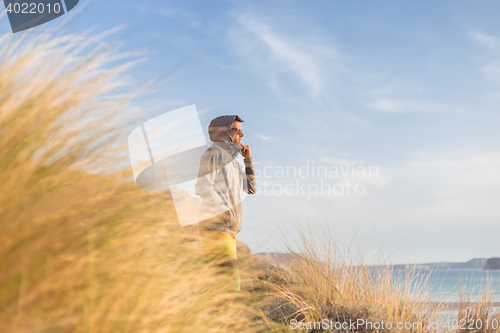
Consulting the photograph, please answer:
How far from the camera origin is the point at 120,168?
5.90 feet

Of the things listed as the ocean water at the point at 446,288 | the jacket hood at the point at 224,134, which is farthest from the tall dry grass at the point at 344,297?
the jacket hood at the point at 224,134

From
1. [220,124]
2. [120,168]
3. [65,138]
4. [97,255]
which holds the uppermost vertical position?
[220,124]

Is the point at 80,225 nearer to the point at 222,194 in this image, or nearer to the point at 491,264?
the point at 222,194

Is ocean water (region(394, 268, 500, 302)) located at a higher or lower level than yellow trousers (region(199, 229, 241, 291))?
lower

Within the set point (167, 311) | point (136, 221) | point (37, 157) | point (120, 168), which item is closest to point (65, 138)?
point (37, 157)

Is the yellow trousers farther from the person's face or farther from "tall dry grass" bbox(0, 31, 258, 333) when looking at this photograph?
the person's face

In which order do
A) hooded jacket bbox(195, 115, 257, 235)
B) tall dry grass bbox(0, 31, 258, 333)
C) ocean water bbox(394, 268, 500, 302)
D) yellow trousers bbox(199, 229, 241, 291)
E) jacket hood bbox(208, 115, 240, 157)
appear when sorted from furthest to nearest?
ocean water bbox(394, 268, 500, 302), jacket hood bbox(208, 115, 240, 157), hooded jacket bbox(195, 115, 257, 235), yellow trousers bbox(199, 229, 241, 291), tall dry grass bbox(0, 31, 258, 333)

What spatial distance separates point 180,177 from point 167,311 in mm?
972

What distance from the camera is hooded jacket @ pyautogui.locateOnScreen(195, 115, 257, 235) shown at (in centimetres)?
260

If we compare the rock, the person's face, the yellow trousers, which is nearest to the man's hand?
the person's face

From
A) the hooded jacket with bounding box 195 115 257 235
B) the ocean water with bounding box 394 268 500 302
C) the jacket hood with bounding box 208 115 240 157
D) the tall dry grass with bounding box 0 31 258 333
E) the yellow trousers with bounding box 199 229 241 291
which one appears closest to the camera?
the tall dry grass with bounding box 0 31 258 333

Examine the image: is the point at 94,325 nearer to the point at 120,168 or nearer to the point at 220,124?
the point at 120,168

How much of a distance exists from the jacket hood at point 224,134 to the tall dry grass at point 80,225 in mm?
1116

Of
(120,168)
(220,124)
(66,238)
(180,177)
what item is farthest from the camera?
Result: (220,124)
